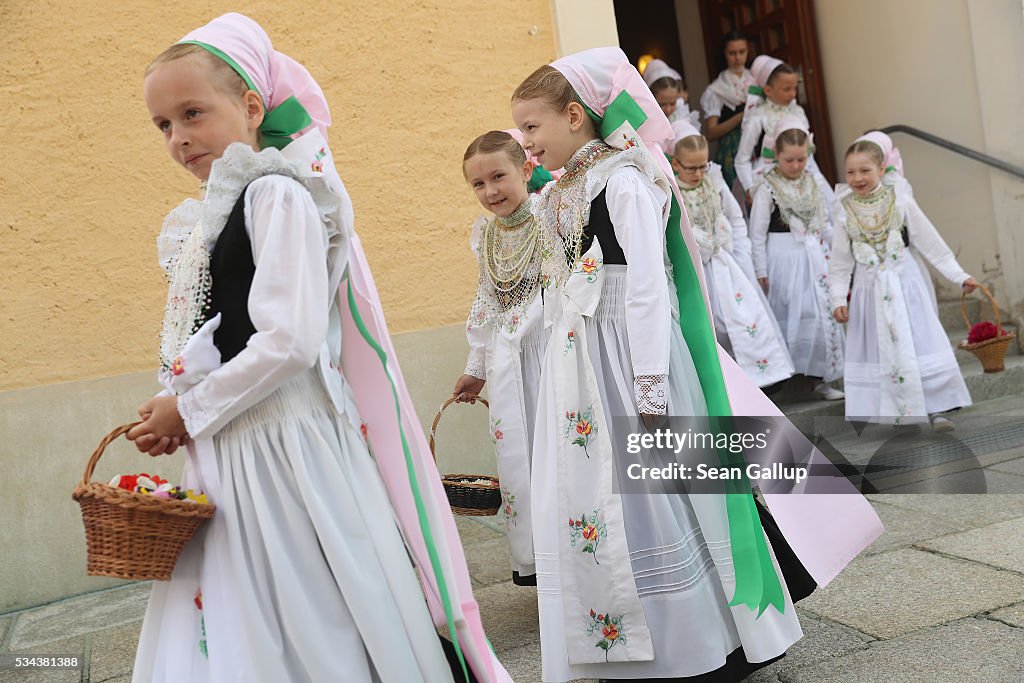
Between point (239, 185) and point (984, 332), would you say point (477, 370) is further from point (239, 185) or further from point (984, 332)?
point (984, 332)

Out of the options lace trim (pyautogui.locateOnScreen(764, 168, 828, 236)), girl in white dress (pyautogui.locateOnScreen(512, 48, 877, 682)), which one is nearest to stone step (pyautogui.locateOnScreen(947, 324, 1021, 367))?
lace trim (pyautogui.locateOnScreen(764, 168, 828, 236))

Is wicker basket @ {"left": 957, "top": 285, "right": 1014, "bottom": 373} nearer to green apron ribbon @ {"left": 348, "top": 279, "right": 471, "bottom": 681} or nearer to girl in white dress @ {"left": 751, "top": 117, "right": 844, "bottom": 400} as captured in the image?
girl in white dress @ {"left": 751, "top": 117, "right": 844, "bottom": 400}

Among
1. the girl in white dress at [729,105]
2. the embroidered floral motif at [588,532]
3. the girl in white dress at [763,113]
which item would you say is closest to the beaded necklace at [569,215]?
the embroidered floral motif at [588,532]

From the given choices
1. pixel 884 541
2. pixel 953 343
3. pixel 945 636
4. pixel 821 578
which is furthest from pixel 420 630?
pixel 953 343

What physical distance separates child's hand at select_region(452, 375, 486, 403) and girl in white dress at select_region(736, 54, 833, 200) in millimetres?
4402

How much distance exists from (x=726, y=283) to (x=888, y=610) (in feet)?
11.6

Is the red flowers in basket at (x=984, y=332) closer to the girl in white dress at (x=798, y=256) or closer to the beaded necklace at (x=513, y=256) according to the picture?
the girl in white dress at (x=798, y=256)

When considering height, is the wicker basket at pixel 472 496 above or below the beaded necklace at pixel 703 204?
below

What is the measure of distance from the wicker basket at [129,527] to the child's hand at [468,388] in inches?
85.6

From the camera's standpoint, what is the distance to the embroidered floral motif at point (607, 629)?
112 inches

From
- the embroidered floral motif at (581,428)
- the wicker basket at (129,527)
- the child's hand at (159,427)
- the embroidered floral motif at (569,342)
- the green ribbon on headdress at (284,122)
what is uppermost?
the green ribbon on headdress at (284,122)

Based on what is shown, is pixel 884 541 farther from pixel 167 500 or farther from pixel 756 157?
pixel 756 157

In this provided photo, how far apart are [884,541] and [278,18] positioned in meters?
3.85

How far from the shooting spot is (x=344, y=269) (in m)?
2.28
